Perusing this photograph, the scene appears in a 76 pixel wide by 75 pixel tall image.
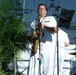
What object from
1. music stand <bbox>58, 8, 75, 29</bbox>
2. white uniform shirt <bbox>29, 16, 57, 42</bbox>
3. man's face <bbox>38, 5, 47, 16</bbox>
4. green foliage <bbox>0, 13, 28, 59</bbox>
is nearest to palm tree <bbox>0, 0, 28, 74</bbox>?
green foliage <bbox>0, 13, 28, 59</bbox>

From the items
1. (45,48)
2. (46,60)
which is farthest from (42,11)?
(46,60)

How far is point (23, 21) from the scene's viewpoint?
643 centimetres

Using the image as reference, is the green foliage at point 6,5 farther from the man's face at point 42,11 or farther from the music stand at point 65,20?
the music stand at point 65,20

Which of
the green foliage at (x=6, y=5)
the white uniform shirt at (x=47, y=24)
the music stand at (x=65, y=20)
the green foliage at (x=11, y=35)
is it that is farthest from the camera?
the green foliage at (x=6, y=5)

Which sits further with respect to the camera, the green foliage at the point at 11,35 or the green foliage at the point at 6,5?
the green foliage at the point at 6,5

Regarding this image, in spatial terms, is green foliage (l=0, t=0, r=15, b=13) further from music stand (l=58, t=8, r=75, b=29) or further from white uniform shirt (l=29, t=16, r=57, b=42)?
music stand (l=58, t=8, r=75, b=29)

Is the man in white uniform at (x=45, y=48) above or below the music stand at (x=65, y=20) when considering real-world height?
below

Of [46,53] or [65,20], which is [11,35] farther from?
[65,20]

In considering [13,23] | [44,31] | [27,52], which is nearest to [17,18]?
[13,23]

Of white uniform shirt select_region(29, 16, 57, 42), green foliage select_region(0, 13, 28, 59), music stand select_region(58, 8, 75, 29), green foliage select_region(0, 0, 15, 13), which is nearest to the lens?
music stand select_region(58, 8, 75, 29)

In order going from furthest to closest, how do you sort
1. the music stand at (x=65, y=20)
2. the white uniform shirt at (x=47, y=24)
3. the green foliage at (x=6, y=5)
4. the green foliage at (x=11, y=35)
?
the green foliage at (x=6, y=5) < the green foliage at (x=11, y=35) < the white uniform shirt at (x=47, y=24) < the music stand at (x=65, y=20)

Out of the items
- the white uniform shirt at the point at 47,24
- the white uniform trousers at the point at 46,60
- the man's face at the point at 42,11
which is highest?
the man's face at the point at 42,11

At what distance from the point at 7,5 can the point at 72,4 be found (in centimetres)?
379

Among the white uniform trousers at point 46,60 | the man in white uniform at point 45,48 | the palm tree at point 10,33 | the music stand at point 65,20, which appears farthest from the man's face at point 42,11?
the palm tree at point 10,33
